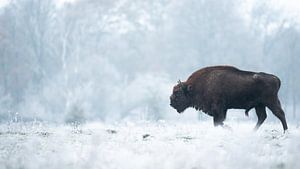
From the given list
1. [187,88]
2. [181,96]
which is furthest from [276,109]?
[181,96]

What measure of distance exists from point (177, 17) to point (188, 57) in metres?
7.63

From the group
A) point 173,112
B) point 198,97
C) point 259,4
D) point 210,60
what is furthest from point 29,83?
point 198,97

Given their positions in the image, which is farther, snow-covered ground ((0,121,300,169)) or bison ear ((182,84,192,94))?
bison ear ((182,84,192,94))

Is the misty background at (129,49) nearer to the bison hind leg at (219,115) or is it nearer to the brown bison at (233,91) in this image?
the brown bison at (233,91)

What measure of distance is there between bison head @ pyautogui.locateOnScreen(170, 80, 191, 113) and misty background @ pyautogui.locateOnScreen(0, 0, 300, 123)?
1822 inches

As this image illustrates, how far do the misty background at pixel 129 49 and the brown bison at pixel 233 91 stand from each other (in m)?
47.4

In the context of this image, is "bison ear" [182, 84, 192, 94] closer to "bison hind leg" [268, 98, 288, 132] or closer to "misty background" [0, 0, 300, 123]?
"bison hind leg" [268, 98, 288, 132]

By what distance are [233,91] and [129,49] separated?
65349mm

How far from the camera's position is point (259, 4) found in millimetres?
82312

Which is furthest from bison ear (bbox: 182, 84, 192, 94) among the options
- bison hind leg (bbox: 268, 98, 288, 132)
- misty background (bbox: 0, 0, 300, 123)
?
misty background (bbox: 0, 0, 300, 123)

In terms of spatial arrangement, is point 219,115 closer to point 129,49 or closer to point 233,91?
point 233,91

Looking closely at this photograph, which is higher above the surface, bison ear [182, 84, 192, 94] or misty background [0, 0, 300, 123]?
misty background [0, 0, 300, 123]

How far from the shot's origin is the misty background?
222ft

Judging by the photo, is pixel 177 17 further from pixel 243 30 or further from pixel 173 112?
pixel 173 112
